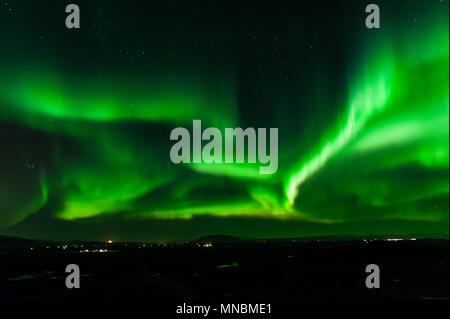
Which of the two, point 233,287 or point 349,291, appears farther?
point 233,287
